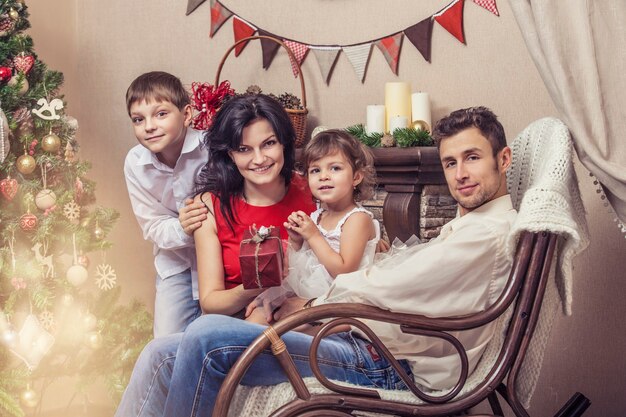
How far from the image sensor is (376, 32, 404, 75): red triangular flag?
3.12 m

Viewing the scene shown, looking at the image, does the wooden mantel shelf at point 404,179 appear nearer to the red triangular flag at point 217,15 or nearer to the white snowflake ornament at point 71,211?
the white snowflake ornament at point 71,211

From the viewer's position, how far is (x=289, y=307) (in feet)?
7.20

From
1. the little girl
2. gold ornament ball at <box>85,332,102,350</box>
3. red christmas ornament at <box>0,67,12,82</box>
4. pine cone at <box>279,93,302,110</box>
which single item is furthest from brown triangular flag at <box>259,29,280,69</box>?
gold ornament ball at <box>85,332,102,350</box>

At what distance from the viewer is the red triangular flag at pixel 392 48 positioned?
10.3ft

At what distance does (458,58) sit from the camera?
2969 millimetres

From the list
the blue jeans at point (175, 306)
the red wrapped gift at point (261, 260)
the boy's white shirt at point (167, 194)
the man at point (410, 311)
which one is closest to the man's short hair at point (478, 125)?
the man at point (410, 311)

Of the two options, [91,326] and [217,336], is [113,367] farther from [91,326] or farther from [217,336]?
[217,336]

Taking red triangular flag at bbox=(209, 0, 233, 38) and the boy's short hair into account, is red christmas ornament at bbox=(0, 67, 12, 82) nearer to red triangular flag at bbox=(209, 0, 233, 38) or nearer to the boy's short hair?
the boy's short hair

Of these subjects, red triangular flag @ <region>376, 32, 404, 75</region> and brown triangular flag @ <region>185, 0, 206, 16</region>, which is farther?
brown triangular flag @ <region>185, 0, 206, 16</region>

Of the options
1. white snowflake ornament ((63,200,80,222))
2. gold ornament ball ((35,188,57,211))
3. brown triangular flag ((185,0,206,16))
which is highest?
brown triangular flag ((185,0,206,16))

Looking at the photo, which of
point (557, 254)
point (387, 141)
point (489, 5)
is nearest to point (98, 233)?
point (387, 141)

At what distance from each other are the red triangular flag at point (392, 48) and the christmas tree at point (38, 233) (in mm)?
1364

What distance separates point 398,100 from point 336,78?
0.57m

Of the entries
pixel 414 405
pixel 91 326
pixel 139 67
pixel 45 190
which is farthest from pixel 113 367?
pixel 414 405
